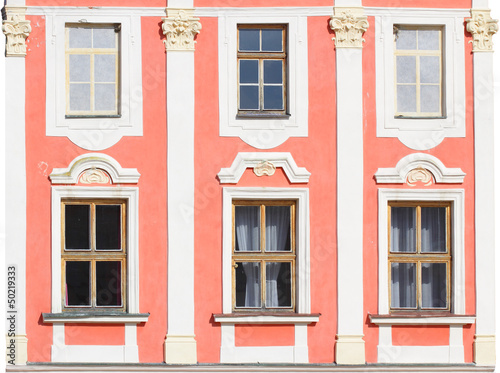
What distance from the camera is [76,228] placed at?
50.8ft

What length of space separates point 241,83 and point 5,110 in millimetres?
3985

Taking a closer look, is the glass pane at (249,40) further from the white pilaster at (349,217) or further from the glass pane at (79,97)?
the glass pane at (79,97)

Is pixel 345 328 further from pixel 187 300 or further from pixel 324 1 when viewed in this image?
pixel 324 1

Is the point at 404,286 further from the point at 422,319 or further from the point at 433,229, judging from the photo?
the point at 433,229

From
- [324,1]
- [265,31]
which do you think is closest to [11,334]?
[265,31]

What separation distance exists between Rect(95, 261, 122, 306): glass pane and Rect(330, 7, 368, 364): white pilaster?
370 cm

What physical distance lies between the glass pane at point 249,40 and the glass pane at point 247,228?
8.88 feet

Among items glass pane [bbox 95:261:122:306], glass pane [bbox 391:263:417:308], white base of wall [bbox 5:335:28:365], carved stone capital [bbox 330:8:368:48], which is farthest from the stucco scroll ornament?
white base of wall [bbox 5:335:28:365]

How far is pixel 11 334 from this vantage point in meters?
15.4

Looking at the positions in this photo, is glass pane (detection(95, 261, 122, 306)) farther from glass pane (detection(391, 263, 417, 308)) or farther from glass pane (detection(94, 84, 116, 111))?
glass pane (detection(391, 263, 417, 308))

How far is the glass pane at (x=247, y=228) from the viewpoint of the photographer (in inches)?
615

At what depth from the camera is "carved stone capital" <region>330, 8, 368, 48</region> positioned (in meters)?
15.5

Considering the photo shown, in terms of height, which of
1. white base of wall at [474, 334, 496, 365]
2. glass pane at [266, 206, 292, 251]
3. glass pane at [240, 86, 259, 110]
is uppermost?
glass pane at [240, 86, 259, 110]

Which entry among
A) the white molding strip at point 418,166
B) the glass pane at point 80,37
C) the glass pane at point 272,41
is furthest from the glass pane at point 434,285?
the glass pane at point 80,37
